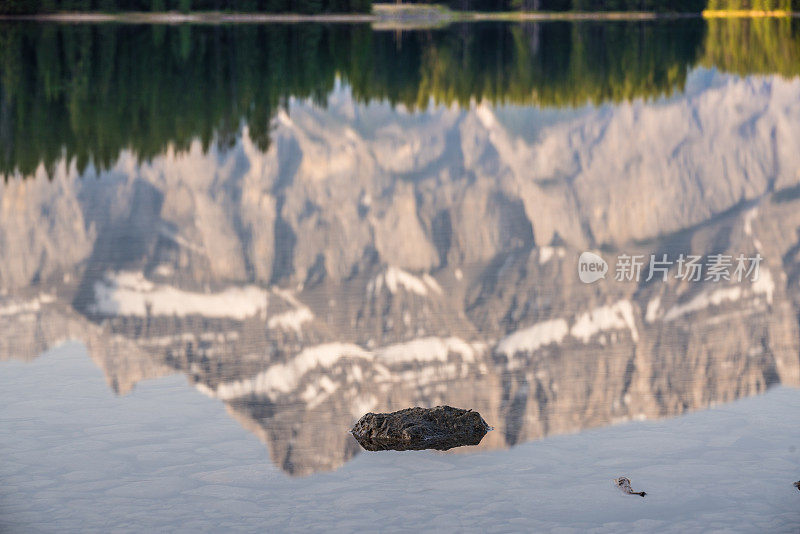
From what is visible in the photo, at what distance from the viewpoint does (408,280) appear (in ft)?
42.5

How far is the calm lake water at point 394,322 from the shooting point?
7367 mm

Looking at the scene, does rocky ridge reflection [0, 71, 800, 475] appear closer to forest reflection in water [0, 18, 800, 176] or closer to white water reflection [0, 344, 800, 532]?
white water reflection [0, 344, 800, 532]

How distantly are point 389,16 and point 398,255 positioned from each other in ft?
374

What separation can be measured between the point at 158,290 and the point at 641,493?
282 inches

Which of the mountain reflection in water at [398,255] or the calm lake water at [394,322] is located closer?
the calm lake water at [394,322]

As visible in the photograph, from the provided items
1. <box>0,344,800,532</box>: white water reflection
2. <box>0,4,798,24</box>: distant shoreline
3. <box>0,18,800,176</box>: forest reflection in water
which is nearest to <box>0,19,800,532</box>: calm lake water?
<box>0,344,800,532</box>: white water reflection

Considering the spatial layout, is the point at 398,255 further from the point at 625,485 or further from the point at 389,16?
the point at 389,16

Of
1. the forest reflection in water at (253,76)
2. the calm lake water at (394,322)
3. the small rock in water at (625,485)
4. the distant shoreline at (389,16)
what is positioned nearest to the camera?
the small rock in water at (625,485)

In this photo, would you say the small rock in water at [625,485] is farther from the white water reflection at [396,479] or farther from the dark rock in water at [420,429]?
the dark rock in water at [420,429]

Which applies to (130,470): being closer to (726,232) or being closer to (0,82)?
(726,232)

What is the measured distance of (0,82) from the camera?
37.3 m

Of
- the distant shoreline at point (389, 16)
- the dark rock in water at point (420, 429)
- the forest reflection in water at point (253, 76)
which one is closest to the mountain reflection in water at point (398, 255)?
the dark rock in water at point (420, 429)

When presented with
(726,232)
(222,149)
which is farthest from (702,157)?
(222,149)

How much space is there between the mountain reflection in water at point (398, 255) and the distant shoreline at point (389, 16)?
7328 cm
